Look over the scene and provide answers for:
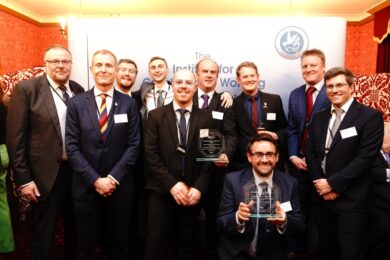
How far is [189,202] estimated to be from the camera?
2.42 meters

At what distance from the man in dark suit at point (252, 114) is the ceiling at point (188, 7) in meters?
5.19

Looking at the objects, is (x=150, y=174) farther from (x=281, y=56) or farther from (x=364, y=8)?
(x=364, y=8)

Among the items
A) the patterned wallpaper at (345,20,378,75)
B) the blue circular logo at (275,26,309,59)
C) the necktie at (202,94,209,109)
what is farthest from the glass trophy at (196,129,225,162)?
the patterned wallpaper at (345,20,378,75)

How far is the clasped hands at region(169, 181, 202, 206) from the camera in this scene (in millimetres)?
2387

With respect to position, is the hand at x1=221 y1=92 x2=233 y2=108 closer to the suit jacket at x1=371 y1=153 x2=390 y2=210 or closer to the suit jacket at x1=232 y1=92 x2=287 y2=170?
the suit jacket at x1=232 y1=92 x2=287 y2=170

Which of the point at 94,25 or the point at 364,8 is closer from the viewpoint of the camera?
the point at 94,25

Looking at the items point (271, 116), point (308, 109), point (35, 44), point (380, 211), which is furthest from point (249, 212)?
point (35, 44)

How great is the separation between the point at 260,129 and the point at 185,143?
2.44 feet

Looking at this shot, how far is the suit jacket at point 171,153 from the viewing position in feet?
8.05

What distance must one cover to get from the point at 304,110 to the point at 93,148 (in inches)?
66.1

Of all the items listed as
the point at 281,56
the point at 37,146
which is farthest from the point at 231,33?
the point at 37,146

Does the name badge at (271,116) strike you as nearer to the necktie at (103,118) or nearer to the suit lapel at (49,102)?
the necktie at (103,118)

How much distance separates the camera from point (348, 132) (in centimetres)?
238

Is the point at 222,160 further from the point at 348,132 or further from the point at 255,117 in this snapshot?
the point at 348,132
